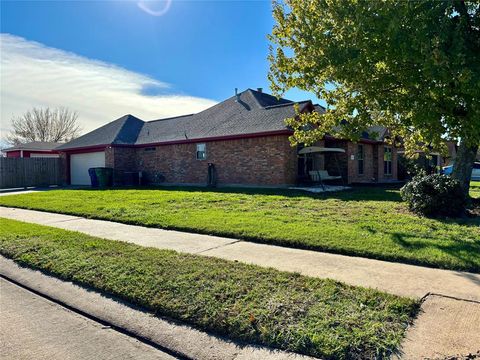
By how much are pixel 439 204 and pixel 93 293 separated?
7.88 metres

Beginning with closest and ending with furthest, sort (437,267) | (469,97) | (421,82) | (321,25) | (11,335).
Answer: (11,335) → (437,267) → (469,97) → (421,82) → (321,25)

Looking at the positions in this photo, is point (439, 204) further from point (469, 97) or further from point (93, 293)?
point (93, 293)

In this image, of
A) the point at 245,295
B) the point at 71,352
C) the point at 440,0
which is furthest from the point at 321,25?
the point at 71,352

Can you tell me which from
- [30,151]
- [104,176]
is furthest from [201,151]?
[30,151]

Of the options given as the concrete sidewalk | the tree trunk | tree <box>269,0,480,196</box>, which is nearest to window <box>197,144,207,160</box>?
tree <box>269,0,480,196</box>

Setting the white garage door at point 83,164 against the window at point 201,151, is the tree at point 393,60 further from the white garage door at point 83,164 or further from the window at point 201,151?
the white garage door at point 83,164

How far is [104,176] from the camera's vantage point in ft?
70.1

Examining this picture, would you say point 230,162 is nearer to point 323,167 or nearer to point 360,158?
point 323,167

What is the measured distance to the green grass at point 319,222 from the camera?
232 inches

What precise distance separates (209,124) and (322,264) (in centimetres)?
1631

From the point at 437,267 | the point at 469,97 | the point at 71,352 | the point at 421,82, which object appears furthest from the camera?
the point at 421,82

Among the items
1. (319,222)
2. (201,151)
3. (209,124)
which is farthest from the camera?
(209,124)

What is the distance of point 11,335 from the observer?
3602mm

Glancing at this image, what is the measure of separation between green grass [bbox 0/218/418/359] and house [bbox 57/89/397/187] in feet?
36.5
